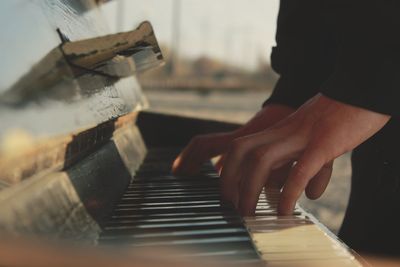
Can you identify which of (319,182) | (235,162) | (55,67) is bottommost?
(319,182)

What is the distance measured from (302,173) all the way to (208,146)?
61 centimetres

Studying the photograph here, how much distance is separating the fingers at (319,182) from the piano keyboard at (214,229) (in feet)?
0.16

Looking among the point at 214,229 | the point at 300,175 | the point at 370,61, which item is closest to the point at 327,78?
the point at 370,61

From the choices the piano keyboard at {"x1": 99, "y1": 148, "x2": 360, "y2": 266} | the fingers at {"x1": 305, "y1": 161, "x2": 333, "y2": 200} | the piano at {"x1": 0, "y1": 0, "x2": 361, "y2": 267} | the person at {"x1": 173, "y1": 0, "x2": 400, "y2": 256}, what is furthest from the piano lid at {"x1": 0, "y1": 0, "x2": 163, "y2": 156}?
the fingers at {"x1": 305, "y1": 161, "x2": 333, "y2": 200}

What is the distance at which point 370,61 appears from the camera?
3.32 feet

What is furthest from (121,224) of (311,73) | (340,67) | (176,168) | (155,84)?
(155,84)

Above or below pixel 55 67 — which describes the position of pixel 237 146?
below

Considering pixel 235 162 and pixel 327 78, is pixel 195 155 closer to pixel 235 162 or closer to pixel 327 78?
pixel 327 78

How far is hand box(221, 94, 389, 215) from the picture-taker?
0.98 metres

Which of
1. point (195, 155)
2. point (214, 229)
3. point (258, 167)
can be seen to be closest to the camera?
point (214, 229)

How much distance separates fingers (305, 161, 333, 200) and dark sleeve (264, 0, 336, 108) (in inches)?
26.1

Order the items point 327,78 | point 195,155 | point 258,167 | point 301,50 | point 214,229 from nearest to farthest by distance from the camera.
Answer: point 214,229 → point 258,167 → point 327,78 → point 195,155 → point 301,50

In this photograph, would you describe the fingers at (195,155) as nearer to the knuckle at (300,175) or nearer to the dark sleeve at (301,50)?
the dark sleeve at (301,50)

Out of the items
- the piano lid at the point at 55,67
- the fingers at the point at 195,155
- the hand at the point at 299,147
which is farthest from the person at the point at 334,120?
the fingers at the point at 195,155
